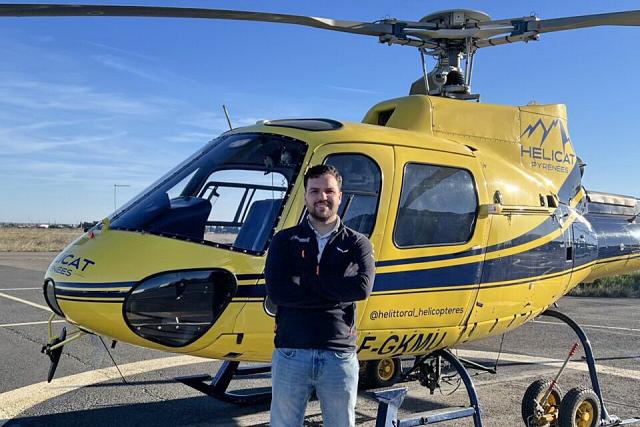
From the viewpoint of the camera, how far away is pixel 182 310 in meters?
3.78

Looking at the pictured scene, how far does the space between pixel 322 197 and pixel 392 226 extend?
1440 mm

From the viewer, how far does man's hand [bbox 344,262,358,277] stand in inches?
115

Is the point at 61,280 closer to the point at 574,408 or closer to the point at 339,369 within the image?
the point at 339,369

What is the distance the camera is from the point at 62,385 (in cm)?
672

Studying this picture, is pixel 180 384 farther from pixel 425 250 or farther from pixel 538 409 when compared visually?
pixel 538 409

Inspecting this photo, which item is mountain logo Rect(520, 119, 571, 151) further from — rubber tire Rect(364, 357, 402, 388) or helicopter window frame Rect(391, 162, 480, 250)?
rubber tire Rect(364, 357, 402, 388)

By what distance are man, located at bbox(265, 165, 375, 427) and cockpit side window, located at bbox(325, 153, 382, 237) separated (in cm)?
114

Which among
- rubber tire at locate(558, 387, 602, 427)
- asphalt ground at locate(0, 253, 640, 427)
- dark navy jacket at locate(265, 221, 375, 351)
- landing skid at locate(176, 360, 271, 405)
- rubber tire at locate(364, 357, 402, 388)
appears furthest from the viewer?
rubber tire at locate(364, 357, 402, 388)

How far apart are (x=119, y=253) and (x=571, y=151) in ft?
15.4

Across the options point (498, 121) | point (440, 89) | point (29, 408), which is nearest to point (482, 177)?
point (498, 121)

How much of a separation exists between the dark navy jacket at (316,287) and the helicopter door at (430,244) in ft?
4.15

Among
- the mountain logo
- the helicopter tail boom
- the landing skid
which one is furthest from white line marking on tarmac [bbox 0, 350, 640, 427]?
the mountain logo

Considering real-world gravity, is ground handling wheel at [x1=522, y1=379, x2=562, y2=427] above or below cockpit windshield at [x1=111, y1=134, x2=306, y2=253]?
below

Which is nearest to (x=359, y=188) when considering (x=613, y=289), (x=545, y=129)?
(x=545, y=129)
